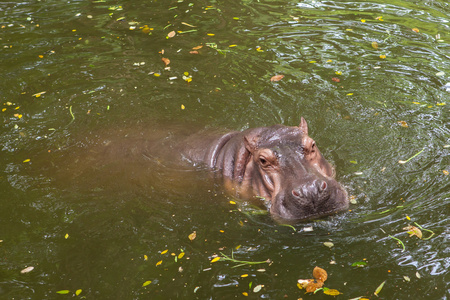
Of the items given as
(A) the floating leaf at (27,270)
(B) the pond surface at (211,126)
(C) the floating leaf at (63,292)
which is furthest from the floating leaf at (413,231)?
(A) the floating leaf at (27,270)

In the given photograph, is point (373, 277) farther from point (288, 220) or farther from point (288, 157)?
point (288, 157)

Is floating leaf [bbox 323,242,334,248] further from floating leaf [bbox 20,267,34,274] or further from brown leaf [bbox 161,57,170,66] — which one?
brown leaf [bbox 161,57,170,66]

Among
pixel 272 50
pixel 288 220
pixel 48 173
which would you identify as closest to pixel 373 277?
pixel 288 220

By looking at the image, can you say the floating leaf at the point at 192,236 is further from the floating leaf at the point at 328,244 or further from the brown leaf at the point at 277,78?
the brown leaf at the point at 277,78

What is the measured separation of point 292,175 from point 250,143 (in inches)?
36.8

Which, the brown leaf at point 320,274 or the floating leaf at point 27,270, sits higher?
the brown leaf at point 320,274

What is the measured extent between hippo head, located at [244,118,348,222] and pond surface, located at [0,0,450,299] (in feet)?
0.71

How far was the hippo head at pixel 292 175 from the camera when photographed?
19.7 ft

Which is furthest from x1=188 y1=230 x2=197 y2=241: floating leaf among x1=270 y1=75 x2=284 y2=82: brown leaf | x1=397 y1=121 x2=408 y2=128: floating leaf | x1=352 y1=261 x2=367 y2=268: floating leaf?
x1=270 y1=75 x2=284 y2=82: brown leaf

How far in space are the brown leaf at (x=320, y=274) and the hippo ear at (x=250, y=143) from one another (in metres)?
1.98

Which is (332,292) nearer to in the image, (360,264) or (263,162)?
(360,264)

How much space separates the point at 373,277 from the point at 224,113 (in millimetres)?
4537

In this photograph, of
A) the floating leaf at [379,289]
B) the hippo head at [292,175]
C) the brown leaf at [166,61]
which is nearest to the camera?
the floating leaf at [379,289]

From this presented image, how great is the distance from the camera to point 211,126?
873 centimetres
